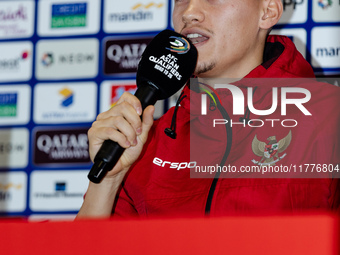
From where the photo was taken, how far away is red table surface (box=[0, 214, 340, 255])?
378 millimetres

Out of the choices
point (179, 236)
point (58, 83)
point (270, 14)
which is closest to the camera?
point (179, 236)

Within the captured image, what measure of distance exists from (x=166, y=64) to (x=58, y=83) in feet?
3.72

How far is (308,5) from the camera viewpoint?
1.75m

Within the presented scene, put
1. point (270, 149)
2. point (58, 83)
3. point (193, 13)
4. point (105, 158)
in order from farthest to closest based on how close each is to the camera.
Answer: point (58, 83), point (193, 13), point (270, 149), point (105, 158)

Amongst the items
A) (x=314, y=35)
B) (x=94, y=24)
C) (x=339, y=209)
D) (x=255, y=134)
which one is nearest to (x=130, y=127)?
(x=255, y=134)

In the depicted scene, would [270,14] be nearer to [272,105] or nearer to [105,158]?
[272,105]

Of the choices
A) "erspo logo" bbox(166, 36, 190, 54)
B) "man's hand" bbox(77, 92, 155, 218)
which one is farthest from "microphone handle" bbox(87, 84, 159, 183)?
"erspo logo" bbox(166, 36, 190, 54)

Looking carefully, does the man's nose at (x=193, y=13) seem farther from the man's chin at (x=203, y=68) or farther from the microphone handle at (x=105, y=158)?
the microphone handle at (x=105, y=158)

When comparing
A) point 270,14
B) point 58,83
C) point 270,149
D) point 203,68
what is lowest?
point 58,83

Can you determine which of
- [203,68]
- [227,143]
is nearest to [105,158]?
[227,143]

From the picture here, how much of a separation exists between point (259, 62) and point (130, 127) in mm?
611

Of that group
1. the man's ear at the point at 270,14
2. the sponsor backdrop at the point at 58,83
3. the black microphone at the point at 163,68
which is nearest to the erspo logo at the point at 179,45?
the black microphone at the point at 163,68

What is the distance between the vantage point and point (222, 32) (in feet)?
4.16

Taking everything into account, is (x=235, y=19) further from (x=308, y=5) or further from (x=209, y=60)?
(x=308, y=5)
